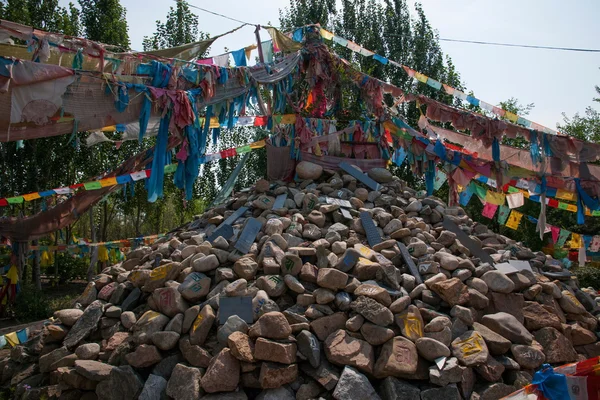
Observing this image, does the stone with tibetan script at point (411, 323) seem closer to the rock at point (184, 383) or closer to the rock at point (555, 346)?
the rock at point (555, 346)

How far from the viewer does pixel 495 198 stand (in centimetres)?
963

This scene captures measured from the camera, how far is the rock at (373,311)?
5.04 metres

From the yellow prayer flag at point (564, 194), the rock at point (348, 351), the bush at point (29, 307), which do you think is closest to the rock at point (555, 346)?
the rock at point (348, 351)

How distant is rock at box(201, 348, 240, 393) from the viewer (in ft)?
14.8

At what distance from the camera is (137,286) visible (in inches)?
249

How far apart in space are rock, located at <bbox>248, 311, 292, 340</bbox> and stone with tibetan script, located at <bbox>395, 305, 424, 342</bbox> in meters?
1.27

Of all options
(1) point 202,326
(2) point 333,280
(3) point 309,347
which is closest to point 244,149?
(2) point 333,280

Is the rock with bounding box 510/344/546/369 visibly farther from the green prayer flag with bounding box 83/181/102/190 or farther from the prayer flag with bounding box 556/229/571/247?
the green prayer flag with bounding box 83/181/102/190

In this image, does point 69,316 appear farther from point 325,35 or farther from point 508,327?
point 325,35

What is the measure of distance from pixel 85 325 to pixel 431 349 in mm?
4410

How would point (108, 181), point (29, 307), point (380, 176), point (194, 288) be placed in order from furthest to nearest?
point (29, 307) → point (380, 176) → point (108, 181) → point (194, 288)

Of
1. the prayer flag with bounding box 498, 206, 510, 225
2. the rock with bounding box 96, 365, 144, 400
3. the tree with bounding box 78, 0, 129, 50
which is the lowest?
the rock with bounding box 96, 365, 144, 400

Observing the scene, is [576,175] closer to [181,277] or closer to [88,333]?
[181,277]

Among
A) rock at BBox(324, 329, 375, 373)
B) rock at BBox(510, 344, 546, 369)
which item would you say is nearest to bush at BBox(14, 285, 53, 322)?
A: rock at BBox(324, 329, 375, 373)
